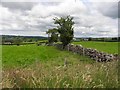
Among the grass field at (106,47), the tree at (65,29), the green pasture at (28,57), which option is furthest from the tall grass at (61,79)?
the tree at (65,29)

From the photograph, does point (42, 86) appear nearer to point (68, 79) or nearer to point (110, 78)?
point (68, 79)

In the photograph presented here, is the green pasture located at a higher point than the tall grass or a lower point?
lower

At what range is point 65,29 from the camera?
50.9 m

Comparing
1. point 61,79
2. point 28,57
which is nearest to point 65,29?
point 28,57

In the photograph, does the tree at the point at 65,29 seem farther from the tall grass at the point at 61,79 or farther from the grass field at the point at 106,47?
the tall grass at the point at 61,79

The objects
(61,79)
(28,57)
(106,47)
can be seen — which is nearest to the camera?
(61,79)

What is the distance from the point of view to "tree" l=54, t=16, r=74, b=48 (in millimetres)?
49906

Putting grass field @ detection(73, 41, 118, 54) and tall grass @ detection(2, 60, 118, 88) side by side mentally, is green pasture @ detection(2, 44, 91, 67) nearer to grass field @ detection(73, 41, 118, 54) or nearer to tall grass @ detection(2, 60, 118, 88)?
grass field @ detection(73, 41, 118, 54)

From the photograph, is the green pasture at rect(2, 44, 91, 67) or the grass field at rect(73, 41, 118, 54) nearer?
the green pasture at rect(2, 44, 91, 67)

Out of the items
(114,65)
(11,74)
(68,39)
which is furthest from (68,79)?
(68,39)

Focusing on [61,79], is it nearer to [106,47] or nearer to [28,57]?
[28,57]

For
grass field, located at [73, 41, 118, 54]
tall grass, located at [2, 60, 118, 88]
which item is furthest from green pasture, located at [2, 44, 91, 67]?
tall grass, located at [2, 60, 118, 88]

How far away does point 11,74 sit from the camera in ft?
21.8

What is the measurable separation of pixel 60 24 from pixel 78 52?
16011 millimetres
